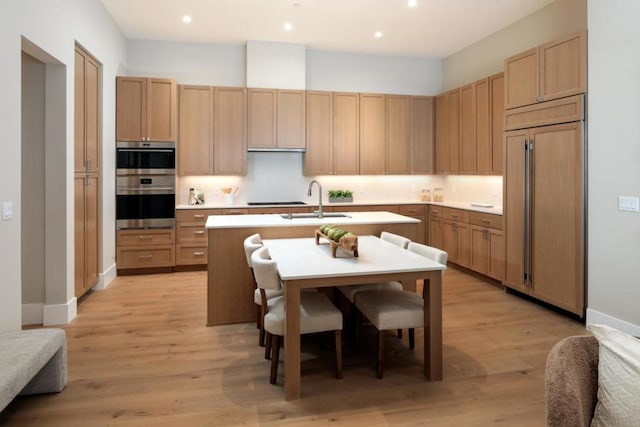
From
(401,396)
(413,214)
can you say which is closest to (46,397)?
(401,396)

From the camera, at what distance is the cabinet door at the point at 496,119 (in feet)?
16.7

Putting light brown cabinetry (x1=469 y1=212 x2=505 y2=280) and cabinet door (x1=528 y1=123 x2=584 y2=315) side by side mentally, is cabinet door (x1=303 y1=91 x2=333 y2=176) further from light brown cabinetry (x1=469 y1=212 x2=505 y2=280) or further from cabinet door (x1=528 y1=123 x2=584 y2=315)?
cabinet door (x1=528 y1=123 x2=584 y2=315)

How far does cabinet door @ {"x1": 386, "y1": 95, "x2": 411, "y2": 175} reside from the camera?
658 cm

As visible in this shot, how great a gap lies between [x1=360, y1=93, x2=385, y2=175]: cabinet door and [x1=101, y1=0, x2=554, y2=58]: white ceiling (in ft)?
2.74

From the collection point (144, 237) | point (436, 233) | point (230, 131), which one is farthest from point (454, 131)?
point (144, 237)

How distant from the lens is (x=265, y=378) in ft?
9.04

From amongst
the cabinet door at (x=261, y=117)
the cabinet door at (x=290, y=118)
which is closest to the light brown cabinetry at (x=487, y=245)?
the cabinet door at (x=290, y=118)

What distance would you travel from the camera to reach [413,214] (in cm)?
647

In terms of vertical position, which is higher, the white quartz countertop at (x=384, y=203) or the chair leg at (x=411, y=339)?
the white quartz countertop at (x=384, y=203)

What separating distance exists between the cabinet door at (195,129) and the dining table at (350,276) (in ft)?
10.7

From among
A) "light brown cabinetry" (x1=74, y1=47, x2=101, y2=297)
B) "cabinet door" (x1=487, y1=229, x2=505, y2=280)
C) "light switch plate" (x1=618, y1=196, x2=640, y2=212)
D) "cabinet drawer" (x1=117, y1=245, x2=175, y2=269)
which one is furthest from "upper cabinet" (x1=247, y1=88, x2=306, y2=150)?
"light switch plate" (x1=618, y1=196, x2=640, y2=212)

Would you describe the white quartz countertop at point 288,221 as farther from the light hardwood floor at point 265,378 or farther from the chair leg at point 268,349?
the chair leg at point 268,349

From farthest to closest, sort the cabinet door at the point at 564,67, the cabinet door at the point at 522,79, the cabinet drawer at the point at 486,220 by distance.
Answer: the cabinet drawer at the point at 486,220
the cabinet door at the point at 522,79
the cabinet door at the point at 564,67

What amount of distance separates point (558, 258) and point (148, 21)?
5.46 meters
